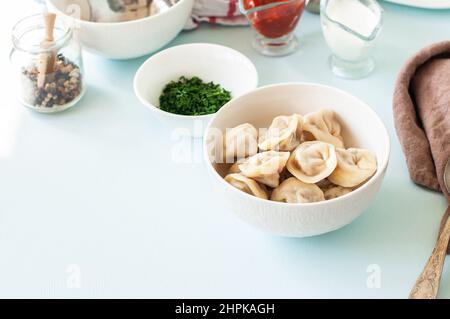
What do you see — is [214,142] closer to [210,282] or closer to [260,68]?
[210,282]

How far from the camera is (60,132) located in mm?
1199

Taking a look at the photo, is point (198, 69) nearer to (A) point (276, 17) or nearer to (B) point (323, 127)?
(A) point (276, 17)

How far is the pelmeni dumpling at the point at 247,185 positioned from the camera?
93 cm

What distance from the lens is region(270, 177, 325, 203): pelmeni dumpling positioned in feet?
3.04

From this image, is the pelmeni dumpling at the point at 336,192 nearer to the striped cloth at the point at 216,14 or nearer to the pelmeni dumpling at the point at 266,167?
the pelmeni dumpling at the point at 266,167

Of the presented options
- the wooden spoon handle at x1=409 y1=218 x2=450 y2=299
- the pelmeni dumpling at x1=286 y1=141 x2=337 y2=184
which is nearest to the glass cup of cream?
the pelmeni dumpling at x1=286 y1=141 x2=337 y2=184

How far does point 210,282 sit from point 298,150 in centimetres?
23

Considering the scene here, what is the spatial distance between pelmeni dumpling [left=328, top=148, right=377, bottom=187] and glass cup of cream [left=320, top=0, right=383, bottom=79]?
30 cm

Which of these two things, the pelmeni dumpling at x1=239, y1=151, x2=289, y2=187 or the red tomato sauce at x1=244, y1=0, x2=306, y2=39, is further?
the red tomato sauce at x1=244, y1=0, x2=306, y2=39

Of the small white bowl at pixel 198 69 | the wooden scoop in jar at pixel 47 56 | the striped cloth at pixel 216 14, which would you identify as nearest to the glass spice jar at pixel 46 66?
the wooden scoop in jar at pixel 47 56

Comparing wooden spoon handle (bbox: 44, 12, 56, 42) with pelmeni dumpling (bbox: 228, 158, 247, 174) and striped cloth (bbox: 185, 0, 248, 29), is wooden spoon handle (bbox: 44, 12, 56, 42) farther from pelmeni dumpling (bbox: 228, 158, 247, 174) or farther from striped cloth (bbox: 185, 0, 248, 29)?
pelmeni dumpling (bbox: 228, 158, 247, 174)

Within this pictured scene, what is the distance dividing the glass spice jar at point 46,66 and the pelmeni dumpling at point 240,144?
0.37 meters

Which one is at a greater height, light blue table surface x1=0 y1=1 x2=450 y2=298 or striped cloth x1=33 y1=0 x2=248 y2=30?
striped cloth x1=33 y1=0 x2=248 y2=30
